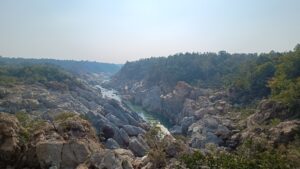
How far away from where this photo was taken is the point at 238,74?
359 ft

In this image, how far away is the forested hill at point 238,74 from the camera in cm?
6862

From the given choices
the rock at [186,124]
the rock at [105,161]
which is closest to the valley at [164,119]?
the rock at [105,161]

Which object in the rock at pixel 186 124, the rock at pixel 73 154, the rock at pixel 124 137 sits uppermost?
the rock at pixel 73 154

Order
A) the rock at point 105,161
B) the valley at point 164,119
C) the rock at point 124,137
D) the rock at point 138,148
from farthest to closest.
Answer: the rock at point 124,137 → the rock at point 138,148 → the valley at point 164,119 → the rock at point 105,161

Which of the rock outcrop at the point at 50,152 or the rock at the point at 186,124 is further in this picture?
the rock at the point at 186,124

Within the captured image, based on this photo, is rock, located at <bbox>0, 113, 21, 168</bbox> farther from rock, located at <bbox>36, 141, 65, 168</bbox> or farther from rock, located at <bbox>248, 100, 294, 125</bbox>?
rock, located at <bbox>248, 100, 294, 125</bbox>

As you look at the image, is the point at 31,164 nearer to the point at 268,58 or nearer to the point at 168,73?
the point at 268,58

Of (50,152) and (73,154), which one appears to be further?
(73,154)

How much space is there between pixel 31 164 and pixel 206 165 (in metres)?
12.6

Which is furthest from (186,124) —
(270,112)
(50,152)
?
(50,152)

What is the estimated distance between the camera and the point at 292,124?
4694 centimetres

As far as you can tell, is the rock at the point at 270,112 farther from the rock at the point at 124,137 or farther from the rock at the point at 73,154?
the rock at the point at 73,154

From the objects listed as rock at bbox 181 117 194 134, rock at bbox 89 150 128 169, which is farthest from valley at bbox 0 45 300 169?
→ rock at bbox 181 117 194 134

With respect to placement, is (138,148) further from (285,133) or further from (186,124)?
(186,124)
